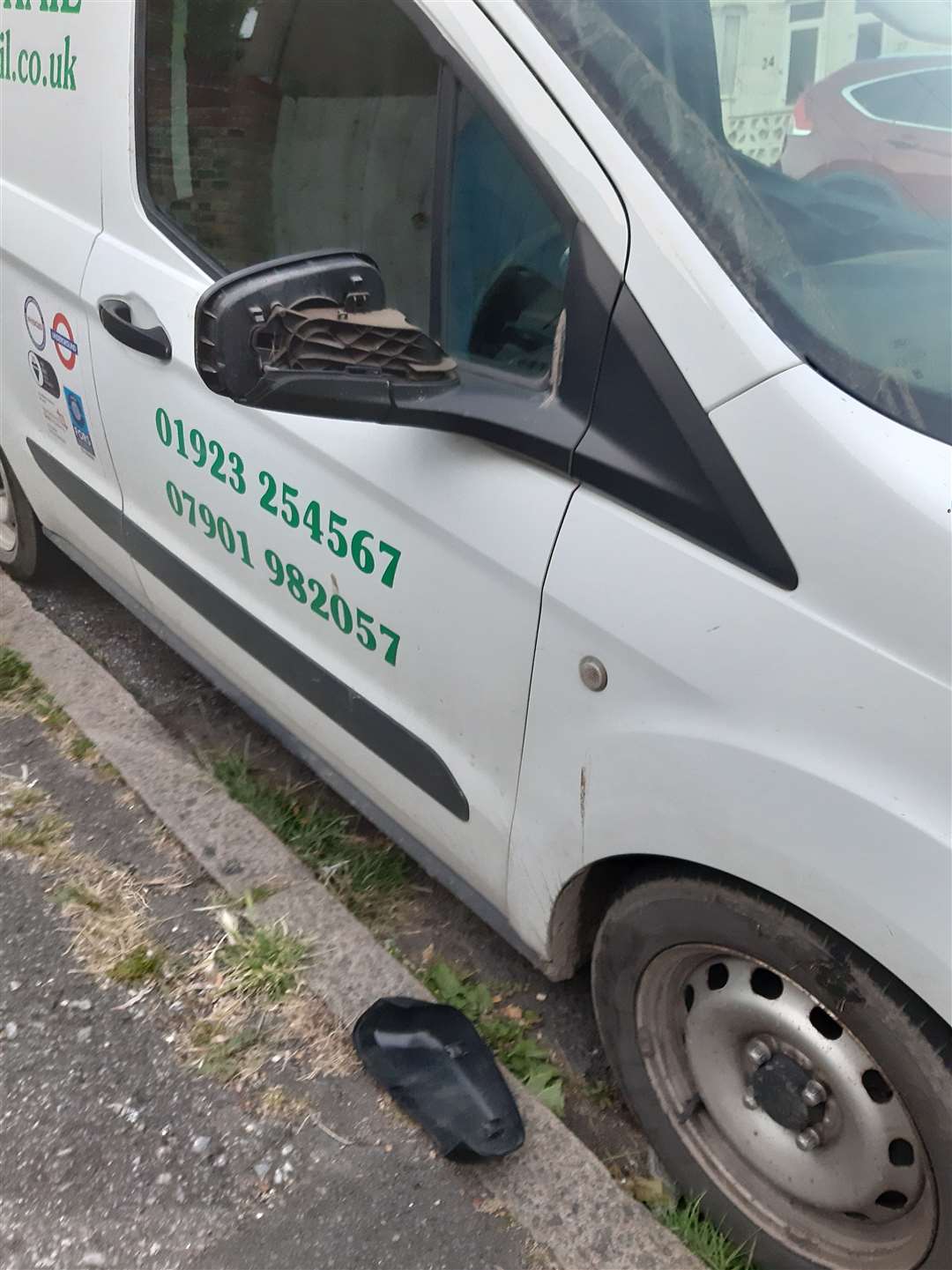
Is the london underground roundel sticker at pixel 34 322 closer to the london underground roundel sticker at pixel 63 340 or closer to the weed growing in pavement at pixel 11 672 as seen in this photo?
the london underground roundel sticker at pixel 63 340

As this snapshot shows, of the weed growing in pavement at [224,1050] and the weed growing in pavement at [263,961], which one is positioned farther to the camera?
the weed growing in pavement at [263,961]

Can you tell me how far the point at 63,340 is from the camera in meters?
2.50

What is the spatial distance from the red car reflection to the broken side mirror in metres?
0.57

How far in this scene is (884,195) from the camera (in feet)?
4.23

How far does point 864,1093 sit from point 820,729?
57cm

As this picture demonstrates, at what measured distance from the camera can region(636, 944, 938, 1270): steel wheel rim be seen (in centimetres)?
141

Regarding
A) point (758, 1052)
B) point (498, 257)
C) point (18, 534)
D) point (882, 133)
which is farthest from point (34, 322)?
point (758, 1052)

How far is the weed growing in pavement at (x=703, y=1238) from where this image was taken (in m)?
1.64

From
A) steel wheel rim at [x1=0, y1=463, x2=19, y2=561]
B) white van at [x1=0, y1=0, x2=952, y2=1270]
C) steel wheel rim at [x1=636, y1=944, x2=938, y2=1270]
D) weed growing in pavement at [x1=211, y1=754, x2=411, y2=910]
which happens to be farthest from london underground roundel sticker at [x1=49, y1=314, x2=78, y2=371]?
steel wheel rim at [x1=636, y1=944, x2=938, y2=1270]

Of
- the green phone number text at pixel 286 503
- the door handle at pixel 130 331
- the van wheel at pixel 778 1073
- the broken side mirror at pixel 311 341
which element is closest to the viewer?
the van wheel at pixel 778 1073

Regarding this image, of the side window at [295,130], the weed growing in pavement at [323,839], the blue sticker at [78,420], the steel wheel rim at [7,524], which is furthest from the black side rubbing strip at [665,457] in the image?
the steel wheel rim at [7,524]

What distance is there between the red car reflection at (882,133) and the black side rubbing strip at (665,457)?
310 millimetres

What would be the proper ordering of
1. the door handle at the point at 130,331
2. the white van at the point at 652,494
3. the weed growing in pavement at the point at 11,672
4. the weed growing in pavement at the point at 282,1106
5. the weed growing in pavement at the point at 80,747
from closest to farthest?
the white van at the point at 652,494 < the weed growing in pavement at the point at 282,1106 < the door handle at the point at 130,331 < the weed growing in pavement at the point at 80,747 < the weed growing in pavement at the point at 11,672

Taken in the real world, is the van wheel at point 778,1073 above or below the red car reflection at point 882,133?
below
